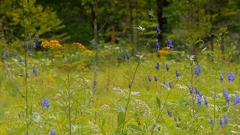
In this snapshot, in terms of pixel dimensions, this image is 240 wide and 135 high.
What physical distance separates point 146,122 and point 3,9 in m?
4.86

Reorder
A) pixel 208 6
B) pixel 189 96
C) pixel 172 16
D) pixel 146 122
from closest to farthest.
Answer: pixel 146 122, pixel 189 96, pixel 208 6, pixel 172 16

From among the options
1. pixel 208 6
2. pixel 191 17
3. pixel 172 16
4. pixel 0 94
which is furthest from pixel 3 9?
pixel 172 16

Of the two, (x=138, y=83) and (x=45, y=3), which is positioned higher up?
(x=45, y=3)

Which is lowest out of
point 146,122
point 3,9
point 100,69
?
point 100,69

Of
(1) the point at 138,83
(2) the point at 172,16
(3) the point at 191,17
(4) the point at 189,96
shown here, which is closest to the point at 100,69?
(3) the point at 191,17

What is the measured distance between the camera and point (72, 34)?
67.6 feet

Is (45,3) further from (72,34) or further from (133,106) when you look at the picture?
(133,106)

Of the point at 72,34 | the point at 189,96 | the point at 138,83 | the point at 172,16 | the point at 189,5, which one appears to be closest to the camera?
the point at 189,96

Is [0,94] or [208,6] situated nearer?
[0,94]

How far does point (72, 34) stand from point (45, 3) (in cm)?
197

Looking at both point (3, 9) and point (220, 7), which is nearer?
point (3, 9)

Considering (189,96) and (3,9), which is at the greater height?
(3,9)

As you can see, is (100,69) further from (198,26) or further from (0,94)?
(0,94)

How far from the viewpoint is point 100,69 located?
40.9ft
